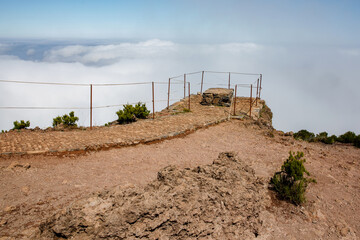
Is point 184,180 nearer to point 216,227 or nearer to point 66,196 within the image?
point 216,227

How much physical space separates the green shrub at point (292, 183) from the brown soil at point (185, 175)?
0.18 m

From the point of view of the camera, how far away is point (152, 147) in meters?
9.46

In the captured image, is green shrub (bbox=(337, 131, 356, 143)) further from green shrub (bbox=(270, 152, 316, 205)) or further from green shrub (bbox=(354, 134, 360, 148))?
green shrub (bbox=(270, 152, 316, 205))

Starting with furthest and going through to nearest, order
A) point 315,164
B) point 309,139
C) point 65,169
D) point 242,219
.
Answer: point 309,139 < point 315,164 < point 65,169 < point 242,219

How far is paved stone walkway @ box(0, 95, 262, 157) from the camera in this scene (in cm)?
843

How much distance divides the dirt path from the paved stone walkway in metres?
0.41

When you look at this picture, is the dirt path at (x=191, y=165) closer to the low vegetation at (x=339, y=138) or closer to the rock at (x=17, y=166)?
the rock at (x=17, y=166)

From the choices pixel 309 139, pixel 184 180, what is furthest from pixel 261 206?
pixel 309 139

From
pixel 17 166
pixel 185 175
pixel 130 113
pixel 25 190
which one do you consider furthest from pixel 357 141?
pixel 17 166

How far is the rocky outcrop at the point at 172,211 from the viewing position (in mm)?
3611

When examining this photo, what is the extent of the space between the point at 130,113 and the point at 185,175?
8.81 m

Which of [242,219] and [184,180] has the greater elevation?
[184,180]

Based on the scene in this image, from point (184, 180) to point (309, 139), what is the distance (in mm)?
9619

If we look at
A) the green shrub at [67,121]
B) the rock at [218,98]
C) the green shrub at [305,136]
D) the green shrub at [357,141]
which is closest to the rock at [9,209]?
the green shrub at [67,121]
